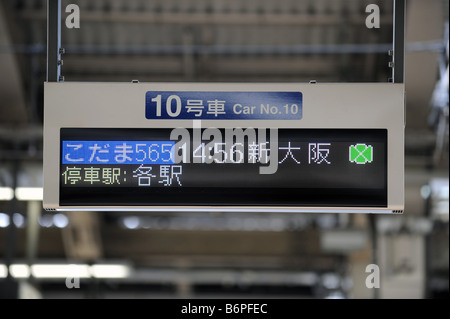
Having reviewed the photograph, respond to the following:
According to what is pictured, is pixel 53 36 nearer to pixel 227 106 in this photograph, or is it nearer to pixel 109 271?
pixel 227 106

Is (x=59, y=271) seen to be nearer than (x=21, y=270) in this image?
No

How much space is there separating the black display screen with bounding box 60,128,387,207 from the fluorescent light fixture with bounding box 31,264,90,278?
27.3ft

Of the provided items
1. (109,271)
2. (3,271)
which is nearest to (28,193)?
(3,271)

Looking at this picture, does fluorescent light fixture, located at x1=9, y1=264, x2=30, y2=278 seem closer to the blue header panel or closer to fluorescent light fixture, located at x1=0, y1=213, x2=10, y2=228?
fluorescent light fixture, located at x1=0, y1=213, x2=10, y2=228

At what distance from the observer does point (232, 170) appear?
14.4 ft

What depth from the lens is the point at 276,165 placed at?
4.39 meters

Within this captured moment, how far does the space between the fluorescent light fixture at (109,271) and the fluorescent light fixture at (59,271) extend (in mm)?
119

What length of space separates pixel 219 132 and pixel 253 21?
4.68 meters

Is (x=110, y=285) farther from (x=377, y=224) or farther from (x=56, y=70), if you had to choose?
(x=56, y=70)

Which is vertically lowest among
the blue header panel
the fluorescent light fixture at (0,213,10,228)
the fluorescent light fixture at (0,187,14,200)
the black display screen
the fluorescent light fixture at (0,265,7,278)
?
the fluorescent light fixture at (0,265,7,278)

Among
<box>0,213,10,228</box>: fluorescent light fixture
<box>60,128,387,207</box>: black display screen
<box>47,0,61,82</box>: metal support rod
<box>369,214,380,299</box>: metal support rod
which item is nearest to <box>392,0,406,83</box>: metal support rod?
<box>60,128,387,207</box>: black display screen

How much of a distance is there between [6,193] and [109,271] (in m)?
2.22

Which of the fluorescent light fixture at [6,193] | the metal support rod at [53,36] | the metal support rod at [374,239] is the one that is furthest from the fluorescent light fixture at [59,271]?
the metal support rod at [53,36]

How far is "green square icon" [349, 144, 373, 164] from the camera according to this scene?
14.3 ft
